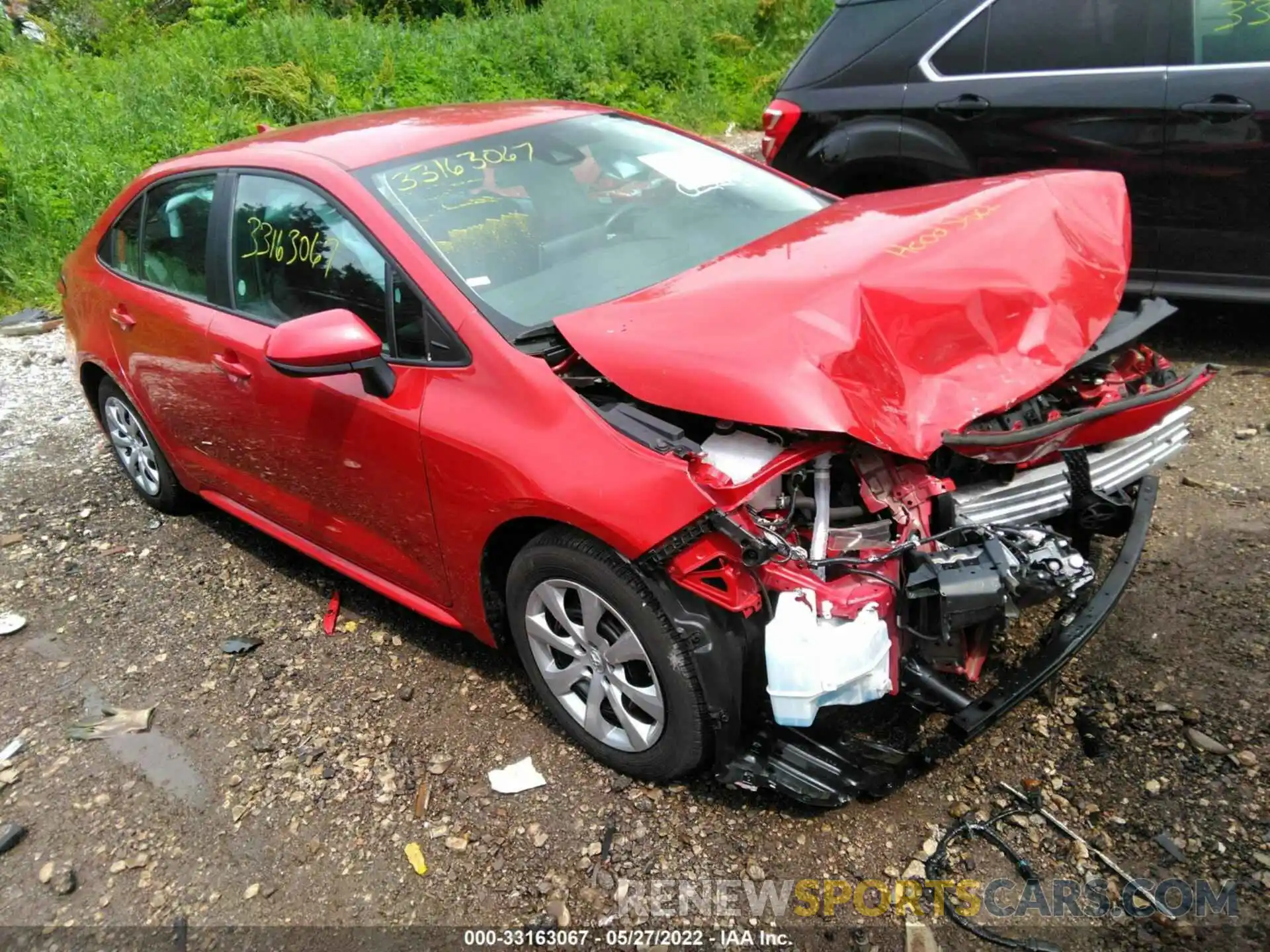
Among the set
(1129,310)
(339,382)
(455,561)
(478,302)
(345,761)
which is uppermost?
(478,302)

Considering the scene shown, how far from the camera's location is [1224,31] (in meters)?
4.18

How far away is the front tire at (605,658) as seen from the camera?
241 centimetres

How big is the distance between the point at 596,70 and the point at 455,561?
33.0 feet

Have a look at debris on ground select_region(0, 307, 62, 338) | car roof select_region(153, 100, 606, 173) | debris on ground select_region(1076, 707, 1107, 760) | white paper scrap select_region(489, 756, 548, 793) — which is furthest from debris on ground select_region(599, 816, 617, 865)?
debris on ground select_region(0, 307, 62, 338)

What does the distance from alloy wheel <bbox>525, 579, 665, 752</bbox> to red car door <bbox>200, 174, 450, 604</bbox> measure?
0.43 meters

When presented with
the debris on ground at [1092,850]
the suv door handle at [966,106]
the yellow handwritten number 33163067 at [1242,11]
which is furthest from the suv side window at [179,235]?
the yellow handwritten number 33163067 at [1242,11]

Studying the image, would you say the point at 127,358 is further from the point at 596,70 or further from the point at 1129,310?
the point at 596,70

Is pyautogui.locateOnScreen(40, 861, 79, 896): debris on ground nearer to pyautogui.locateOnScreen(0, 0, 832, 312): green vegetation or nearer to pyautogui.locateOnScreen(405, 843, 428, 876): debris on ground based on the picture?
pyautogui.locateOnScreen(405, 843, 428, 876): debris on ground

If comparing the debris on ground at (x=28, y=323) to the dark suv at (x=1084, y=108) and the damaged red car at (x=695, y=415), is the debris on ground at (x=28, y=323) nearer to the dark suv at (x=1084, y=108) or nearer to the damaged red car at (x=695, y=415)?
the damaged red car at (x=695, y=415)

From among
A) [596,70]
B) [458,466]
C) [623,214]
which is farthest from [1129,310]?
[596,70]

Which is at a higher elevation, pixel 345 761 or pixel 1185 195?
pixel 1185 195

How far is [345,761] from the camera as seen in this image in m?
3.01

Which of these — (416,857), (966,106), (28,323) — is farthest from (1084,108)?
(28,323)

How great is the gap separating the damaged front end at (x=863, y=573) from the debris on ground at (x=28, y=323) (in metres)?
6.40
